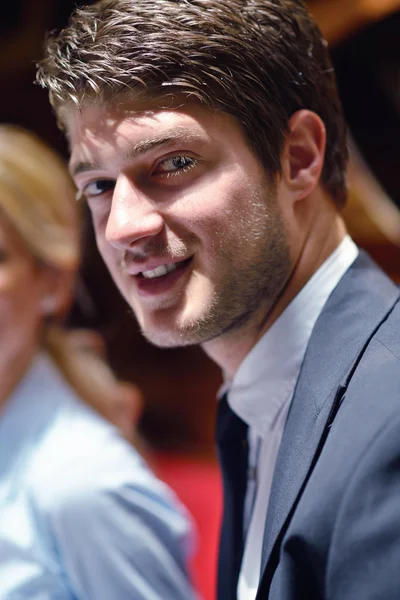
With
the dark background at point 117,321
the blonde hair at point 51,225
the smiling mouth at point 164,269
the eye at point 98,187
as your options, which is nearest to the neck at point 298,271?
the smiling mouth at point 164,269

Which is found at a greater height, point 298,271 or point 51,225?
point 298,271

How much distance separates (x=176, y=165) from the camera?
762 mm

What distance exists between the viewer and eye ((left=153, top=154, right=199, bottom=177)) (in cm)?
76

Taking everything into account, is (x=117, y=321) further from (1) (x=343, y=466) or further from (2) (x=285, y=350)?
(1) (x=343, y=466)

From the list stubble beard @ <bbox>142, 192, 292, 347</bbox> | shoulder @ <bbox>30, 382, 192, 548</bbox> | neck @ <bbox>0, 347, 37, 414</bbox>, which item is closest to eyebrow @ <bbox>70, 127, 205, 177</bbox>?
stubble beard @ <bbox>142, 192, 292, 347</bbox>

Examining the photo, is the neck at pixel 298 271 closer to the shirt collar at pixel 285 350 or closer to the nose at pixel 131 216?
the shirt collar at pixel 285 350

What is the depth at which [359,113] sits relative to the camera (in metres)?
1.96

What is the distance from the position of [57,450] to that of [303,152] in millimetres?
737

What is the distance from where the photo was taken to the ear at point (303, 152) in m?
0.82

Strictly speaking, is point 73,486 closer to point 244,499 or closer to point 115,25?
point 244,499

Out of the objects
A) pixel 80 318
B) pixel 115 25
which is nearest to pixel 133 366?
pixel 80 318

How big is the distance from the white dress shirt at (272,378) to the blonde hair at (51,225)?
63 centimetres

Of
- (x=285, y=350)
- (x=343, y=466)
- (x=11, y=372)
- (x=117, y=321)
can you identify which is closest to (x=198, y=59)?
(x=285, y=350)

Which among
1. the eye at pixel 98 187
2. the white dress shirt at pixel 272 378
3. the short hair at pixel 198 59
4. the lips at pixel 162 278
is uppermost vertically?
the short hair at pixel 198 59
